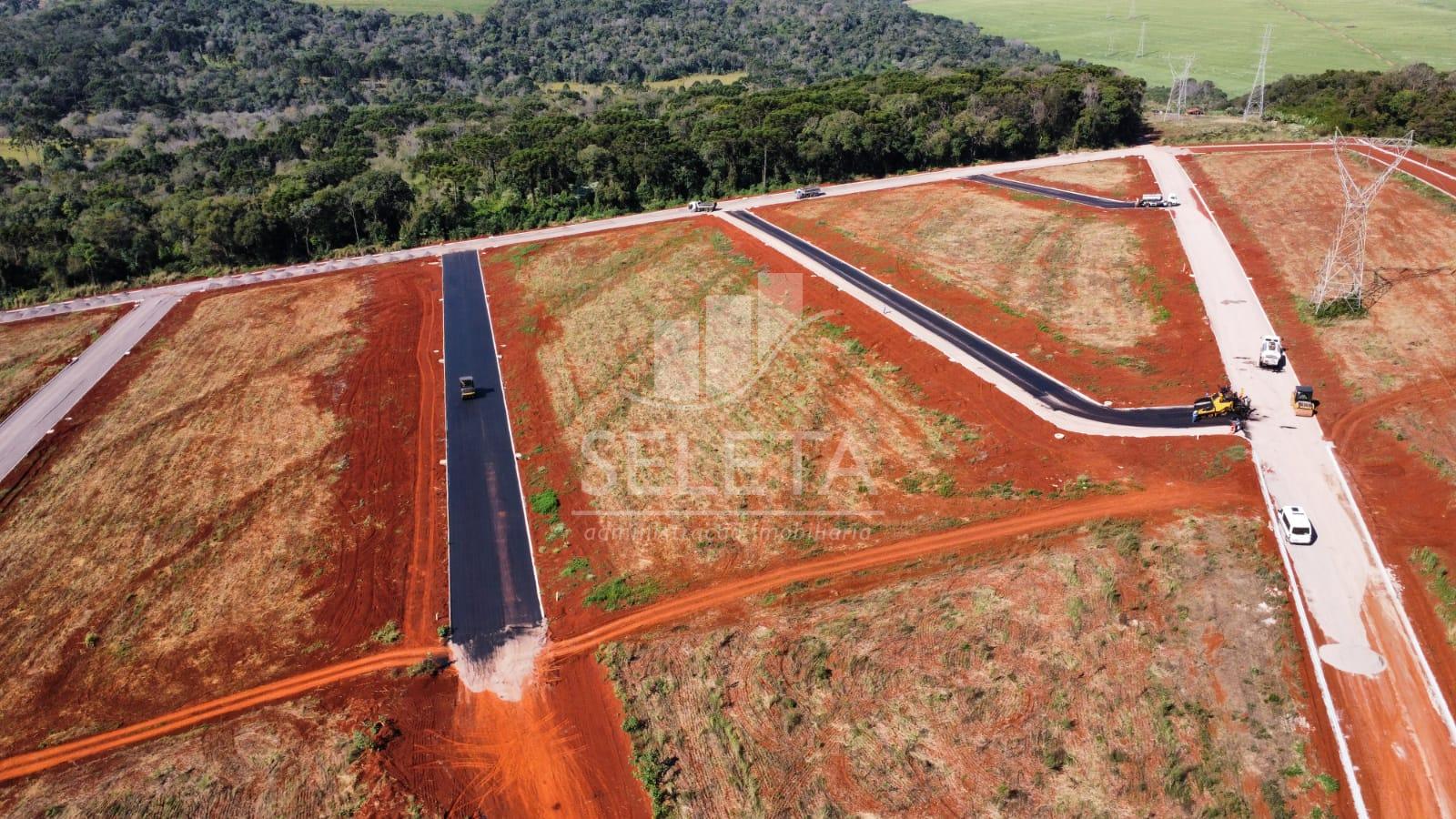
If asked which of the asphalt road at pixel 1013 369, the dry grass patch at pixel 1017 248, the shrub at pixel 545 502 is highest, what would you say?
the dry grass patch at pixel 1017 248

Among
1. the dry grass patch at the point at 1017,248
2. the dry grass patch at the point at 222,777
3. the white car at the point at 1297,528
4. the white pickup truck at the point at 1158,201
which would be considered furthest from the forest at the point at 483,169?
the white car at the point at 1297,528

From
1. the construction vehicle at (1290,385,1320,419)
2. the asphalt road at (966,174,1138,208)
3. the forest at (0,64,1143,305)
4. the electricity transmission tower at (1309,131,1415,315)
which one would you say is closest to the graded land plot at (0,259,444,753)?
the forest at (0,64,1143,305)

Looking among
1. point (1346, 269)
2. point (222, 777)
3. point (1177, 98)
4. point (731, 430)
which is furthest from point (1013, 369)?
point (1177, 98)

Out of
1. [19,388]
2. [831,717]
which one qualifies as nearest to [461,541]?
[831,717]

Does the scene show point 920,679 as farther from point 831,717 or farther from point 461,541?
point 461,541

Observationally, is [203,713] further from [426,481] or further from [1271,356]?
[1271,356]

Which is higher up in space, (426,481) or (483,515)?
(426,481)

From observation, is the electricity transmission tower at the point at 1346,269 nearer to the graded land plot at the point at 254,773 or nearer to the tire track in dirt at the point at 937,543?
the tire track in dirt at the point at 937,543
